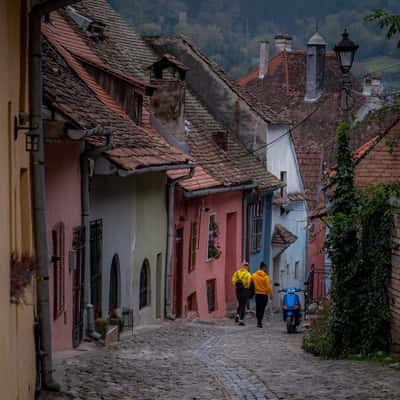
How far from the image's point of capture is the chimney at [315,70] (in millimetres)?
54188

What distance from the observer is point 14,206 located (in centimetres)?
999

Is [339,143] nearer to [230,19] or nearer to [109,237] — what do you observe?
[109,237]

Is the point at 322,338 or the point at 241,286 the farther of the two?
the point at 241,286

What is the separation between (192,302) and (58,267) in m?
12.8

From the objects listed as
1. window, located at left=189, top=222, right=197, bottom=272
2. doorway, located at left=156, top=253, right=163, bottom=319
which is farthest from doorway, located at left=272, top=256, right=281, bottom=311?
doorway, located at left=156, top=253, right=163, bottom=319

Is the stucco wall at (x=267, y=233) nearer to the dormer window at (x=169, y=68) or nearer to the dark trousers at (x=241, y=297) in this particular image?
the dark trousers at (x=241, y=297)

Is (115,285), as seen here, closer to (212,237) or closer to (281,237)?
(212,237)

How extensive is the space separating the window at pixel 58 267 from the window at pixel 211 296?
14.3 metres

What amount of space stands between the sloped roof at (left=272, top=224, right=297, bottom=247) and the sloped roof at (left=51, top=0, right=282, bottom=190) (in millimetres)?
2573

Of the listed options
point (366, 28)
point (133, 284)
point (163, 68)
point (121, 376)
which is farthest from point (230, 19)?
point (121, 376)

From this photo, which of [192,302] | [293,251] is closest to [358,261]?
[192,302]

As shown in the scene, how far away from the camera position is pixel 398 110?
16.5 meters

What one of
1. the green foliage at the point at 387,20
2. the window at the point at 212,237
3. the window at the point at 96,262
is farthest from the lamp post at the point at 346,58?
the window at the point at 212,237

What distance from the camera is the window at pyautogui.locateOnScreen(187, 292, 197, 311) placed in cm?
2785
